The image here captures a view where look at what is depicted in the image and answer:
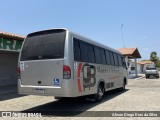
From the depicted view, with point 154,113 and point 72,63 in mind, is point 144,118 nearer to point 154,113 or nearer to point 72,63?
point 154,113

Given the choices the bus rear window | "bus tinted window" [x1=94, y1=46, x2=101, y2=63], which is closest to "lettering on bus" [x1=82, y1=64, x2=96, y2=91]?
"bus tinted window" [x1=94, y1=46, x2=101, y2=63]

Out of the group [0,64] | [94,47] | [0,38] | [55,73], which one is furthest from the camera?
[0,64]

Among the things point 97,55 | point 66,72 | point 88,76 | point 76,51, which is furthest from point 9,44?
point 66,72

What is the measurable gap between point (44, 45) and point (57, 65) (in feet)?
3.31

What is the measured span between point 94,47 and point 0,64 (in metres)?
11.5

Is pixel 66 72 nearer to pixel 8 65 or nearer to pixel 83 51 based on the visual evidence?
pixel 83 51

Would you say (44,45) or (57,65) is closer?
(57,65)

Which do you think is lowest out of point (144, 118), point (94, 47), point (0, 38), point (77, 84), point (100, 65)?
point (144, 118)

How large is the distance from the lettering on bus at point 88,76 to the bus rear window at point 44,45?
4.53ft

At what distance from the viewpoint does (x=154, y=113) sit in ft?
26.2

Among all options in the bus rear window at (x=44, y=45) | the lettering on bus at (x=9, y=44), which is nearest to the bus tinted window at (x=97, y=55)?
the bus rear window at (x=44, y=45)

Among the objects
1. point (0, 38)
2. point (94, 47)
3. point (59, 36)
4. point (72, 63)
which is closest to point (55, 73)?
point (72, 63)

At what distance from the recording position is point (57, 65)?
25.8 ft

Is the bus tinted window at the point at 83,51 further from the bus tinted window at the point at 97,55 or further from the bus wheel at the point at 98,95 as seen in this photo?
the bus wheel at the point at 98,95
